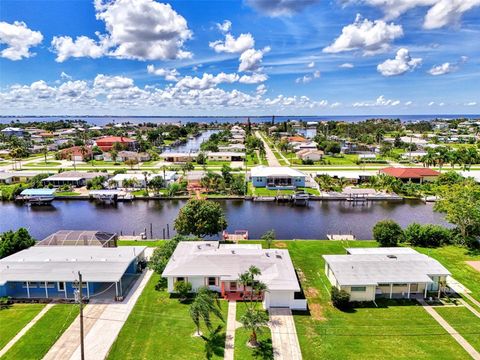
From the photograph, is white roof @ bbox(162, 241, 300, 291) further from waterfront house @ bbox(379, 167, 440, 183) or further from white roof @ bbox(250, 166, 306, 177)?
waterfront house @ bbox(379, 167, 440, 183)

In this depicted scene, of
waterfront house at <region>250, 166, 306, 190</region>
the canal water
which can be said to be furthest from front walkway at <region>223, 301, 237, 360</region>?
waterfront house at <region>250, 166, 306, 190</region>

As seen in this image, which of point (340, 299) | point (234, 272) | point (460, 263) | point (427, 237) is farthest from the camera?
point (427, 237)

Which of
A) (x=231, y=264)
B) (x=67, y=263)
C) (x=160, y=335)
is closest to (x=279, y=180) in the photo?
(x=231, y=264)

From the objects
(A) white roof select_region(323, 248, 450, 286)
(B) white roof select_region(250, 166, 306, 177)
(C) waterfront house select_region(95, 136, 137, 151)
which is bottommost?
(A) white roof select_region(323, 248, 450, 286)

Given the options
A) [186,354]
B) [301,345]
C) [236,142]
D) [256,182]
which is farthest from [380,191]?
[236,142]

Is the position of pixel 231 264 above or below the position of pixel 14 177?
below

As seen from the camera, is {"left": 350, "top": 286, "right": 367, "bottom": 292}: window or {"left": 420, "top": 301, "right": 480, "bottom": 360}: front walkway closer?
{"left": 420, "top": 301, "right": 480, "bottom": 360}: front walkway

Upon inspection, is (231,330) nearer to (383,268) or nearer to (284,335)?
(284,335)

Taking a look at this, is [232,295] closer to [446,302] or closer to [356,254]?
[356,254]
